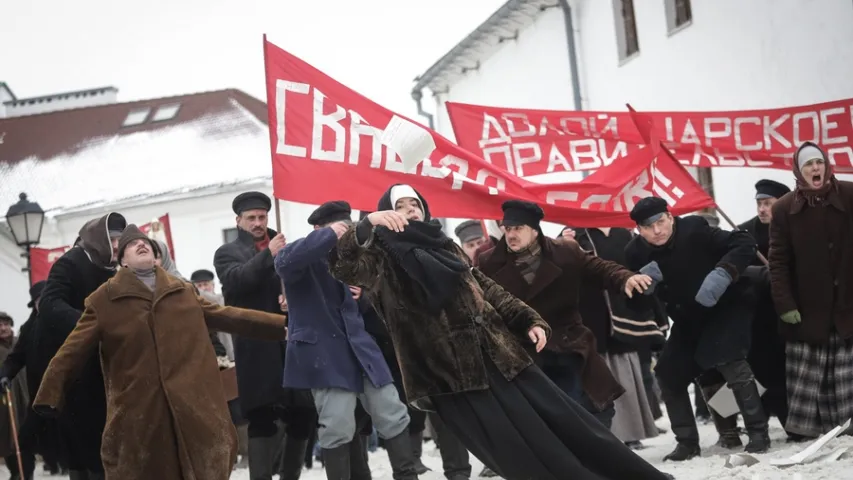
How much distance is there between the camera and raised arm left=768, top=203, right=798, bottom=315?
7824 millimetres

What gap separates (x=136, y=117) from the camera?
3819cm

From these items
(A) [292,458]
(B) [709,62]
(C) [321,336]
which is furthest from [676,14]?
(C) [321,336]

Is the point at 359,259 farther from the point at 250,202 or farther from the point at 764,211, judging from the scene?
the point at 764,211

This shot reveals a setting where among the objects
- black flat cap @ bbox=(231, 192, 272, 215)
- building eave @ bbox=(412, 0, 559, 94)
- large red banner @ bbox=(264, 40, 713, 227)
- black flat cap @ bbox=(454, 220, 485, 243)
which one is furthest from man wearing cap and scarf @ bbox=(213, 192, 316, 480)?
building eave @ bbox=(412, 0, 559, 94)

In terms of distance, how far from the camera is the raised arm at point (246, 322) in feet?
21.5

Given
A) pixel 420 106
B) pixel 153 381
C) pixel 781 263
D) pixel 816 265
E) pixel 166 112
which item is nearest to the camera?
pixel 153 381

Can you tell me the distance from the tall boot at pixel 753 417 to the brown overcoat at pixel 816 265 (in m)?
0.52

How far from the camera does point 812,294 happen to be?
25.5 feet

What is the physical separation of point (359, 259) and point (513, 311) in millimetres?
797

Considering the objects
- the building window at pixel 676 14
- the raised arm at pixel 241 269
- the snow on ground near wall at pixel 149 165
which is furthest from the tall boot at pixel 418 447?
the snow on ground near wall at pixel 149 165

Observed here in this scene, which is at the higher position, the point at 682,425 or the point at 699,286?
the point at 699,286

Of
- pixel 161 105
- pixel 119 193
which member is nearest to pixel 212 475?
pixel 119 193

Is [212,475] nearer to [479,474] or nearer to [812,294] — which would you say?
[479,474]

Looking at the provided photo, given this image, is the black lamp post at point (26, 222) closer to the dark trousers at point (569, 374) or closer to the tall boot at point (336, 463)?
the dark trousers at point (569, 374)
